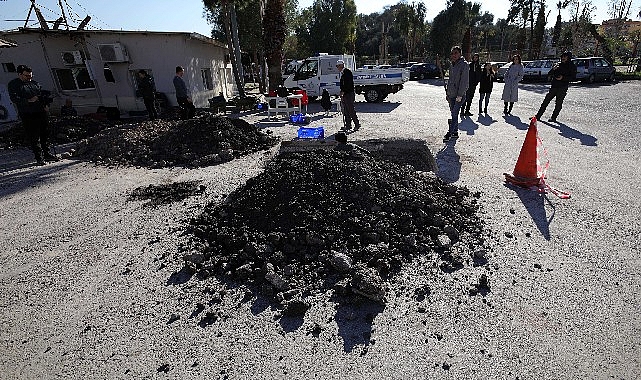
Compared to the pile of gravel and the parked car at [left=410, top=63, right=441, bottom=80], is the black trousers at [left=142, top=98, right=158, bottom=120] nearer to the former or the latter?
the pile of gravel

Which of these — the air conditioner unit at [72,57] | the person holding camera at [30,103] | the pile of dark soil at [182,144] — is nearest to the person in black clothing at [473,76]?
the pile of dark soil at [182,144]

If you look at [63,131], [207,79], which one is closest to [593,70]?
[207,79]

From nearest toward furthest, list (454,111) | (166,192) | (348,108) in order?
(166,192) → (454,111) → (348,108)

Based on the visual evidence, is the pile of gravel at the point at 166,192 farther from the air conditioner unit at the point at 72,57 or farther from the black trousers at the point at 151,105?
the air conditioner unit at the point at 72,57

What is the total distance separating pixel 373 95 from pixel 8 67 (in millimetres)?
16505

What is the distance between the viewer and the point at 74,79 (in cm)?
1566

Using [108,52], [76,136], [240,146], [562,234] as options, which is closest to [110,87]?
[108,52]

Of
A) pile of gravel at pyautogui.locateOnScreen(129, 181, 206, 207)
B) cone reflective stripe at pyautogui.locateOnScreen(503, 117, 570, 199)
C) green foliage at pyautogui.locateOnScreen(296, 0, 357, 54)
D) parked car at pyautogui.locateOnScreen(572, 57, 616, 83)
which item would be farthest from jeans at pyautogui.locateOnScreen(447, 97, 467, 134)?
green foliage at pyautogui.locateOnScreen(296, 0, 357, 54)

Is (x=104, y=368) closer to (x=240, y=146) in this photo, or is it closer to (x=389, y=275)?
(x=389, y=275)

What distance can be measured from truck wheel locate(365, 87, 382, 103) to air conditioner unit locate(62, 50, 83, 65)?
511 inches

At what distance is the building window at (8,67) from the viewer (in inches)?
597

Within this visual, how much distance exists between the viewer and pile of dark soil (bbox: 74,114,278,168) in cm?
794

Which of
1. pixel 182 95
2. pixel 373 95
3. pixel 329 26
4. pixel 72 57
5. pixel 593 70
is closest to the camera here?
pixel 182 95

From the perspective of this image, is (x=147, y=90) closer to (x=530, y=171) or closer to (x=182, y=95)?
(x=182, y=95)
